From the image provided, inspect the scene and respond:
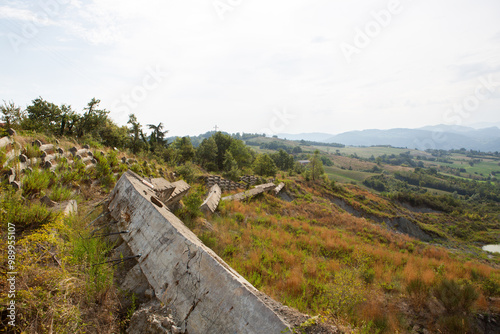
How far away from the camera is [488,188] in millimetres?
78500

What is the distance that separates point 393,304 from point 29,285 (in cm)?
668

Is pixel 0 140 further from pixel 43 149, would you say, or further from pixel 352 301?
pixel 352 301

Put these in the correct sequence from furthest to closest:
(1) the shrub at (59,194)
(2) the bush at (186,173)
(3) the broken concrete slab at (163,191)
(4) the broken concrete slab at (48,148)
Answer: (2) the bush at (186,173)
(4) the broken concrete slab at (48,148)
(3) the broken concrete slab at (163,191)
(1) the shrub at (59,194)

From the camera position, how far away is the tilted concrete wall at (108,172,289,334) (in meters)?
2.44

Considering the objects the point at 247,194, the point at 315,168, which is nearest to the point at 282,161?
the point at 315,168

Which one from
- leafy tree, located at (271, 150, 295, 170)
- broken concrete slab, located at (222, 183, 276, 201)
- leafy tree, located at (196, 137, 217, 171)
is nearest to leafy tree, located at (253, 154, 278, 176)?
leafy tree, located at (196, 137, 217, 171)

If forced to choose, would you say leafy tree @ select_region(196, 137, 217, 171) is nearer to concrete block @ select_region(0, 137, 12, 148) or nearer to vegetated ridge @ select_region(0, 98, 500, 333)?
vegetated ridge @ select_region(0, 98, 500, 333)

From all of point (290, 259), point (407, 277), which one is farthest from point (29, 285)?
point (407, 277)

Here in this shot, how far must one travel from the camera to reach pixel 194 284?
285cm

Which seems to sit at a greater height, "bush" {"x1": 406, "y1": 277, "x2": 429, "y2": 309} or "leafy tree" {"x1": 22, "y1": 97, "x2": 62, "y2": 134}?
"leafy tree" {"x1": 22, "y1": 97, "x2": 62, "y2": 134}

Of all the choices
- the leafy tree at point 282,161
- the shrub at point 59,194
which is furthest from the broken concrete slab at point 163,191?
the leafy tree at point 282,161

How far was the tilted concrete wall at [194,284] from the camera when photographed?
2441mm

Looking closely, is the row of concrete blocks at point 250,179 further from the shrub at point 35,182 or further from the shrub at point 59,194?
the shrub at point 35,182

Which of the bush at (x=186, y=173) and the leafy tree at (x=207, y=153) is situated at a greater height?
the leafy tree at (x=207, y=153)
